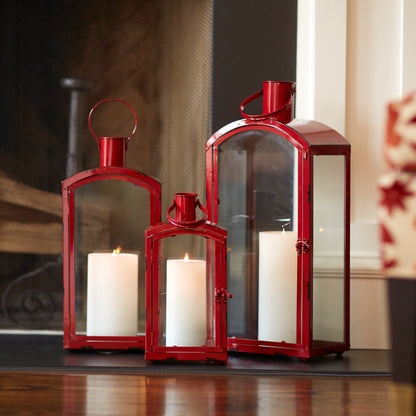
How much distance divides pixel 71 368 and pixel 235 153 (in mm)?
621

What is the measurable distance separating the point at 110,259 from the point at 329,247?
52cm

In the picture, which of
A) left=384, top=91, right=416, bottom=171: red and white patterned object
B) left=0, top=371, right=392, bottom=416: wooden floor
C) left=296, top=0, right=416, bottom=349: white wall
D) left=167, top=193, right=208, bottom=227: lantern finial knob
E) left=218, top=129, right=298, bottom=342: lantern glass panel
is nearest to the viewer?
left=384, top=91, right=416, bottom=171: red and white patterned object

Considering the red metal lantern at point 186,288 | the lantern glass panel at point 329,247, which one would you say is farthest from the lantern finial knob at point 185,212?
the lantern glass panel at point 329,247

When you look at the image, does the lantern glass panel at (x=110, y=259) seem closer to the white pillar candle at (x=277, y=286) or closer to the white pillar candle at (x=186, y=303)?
the white pillar candle at (x=186, y=303)

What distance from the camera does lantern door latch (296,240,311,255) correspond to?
1.36 metres

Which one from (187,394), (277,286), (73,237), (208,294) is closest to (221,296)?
(208,294)

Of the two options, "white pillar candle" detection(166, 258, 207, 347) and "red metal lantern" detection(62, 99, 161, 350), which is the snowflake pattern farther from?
"red metal lantern" detection(62, 99, 161, 350)

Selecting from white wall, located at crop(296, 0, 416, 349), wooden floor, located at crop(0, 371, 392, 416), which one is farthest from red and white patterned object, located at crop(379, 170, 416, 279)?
white wall, located at crop(296, 0, 416, 349)

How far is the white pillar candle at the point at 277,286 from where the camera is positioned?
139 cm

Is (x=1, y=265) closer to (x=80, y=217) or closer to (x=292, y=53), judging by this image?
(x=80, y=217)

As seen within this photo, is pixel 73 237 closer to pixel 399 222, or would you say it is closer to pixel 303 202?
pixel 303 202

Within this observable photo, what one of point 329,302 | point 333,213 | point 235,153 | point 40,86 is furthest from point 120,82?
point 329,302

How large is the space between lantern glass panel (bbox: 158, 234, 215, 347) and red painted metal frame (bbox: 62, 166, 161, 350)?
0.46 ft

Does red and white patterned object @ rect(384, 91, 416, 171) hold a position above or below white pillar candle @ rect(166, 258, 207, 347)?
above
